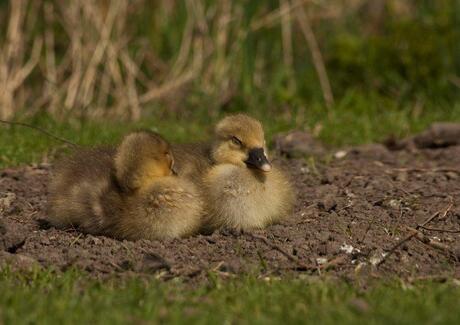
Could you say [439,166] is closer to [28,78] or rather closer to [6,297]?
[6,297]

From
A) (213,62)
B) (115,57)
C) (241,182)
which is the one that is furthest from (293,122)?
(241,182)

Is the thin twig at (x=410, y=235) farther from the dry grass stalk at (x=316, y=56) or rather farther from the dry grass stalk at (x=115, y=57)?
the dry grass stalk at (x=316, y=56)

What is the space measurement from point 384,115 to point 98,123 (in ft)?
9.78

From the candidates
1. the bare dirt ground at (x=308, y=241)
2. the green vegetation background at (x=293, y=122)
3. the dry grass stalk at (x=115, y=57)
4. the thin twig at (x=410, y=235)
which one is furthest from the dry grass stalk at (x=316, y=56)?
the thin twig at (x=410, y=235)

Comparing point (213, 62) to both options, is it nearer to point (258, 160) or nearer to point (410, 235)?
point (258, 160)

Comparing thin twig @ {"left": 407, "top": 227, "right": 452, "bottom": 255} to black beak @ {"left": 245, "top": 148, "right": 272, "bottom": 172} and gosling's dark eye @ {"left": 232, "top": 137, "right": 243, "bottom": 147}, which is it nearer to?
black beak @ {"left": 245, "top": 148, "right": 272, "bottom": 172}

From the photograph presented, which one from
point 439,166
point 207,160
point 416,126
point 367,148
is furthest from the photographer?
point 416,126

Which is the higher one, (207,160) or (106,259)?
(207,160)

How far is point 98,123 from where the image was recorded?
9672 millimetres

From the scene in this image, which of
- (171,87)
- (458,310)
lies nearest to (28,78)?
(171,87)

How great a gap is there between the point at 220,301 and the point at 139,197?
125 cm

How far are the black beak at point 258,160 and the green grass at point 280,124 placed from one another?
8.04 feet

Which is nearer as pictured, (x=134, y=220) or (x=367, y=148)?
(x=134, y=220)

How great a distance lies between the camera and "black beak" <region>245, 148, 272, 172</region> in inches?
221
